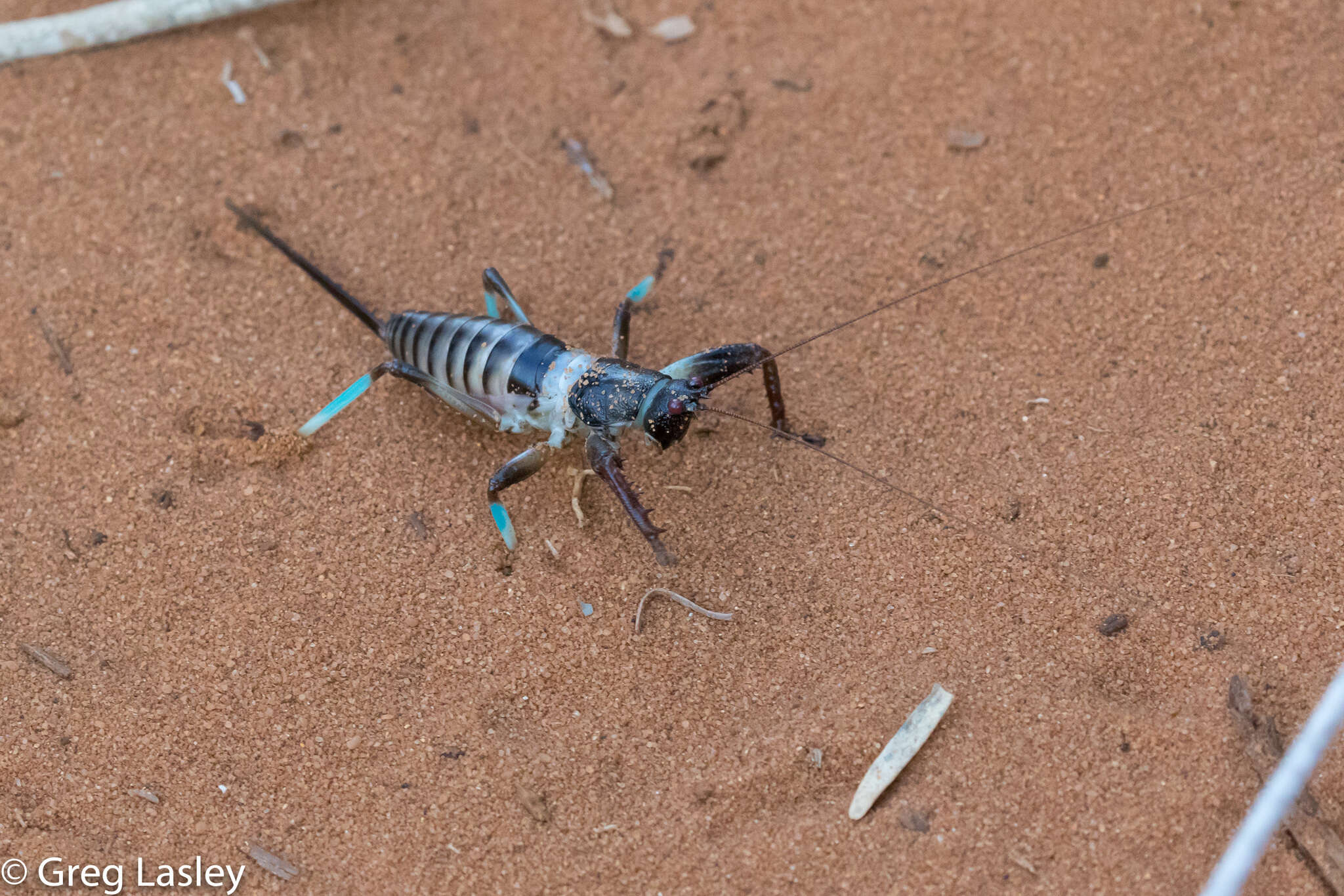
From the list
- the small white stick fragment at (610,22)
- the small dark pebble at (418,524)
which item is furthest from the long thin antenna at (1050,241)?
the small white stick fragment at (610,22)

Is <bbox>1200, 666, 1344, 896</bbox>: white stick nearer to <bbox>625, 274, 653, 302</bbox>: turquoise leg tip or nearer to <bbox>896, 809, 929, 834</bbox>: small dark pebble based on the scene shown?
Result: <bbox>896, 809, 929, 834</bbox>: small dark pebble

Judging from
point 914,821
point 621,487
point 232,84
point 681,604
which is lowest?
point 914,821

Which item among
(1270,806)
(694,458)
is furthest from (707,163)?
(1270,806)

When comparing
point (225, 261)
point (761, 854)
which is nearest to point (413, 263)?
point (225, 261)

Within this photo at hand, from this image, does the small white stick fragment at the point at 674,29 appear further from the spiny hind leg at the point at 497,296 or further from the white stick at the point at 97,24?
the white stick at the point at 97,24

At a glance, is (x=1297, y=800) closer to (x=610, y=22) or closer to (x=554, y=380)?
(x=554, y=380)

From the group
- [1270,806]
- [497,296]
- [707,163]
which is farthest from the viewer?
[707,163]

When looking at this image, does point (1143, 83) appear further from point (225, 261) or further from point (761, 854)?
point (225, 261)
